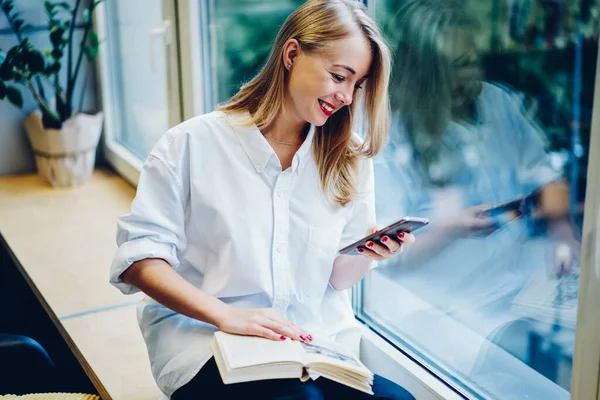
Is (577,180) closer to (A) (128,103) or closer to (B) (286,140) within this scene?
(B) (286,140)

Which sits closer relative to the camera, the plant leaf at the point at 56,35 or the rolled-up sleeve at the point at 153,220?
the rolled-up sleeve at the point at 153,220

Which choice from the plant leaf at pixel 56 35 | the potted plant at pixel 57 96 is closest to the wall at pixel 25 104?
the potted plant at pixel 57 96

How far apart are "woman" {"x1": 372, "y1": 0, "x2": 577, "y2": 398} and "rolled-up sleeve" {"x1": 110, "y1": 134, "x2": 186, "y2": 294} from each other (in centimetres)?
53

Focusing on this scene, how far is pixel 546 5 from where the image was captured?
1.20 meters

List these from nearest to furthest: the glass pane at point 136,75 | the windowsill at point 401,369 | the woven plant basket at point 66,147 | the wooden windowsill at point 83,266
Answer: the windowsill at point 401,369
the wooden windowsill at point 83,266
the glass pane at point 136,75
the woven plant basket at point 66,147

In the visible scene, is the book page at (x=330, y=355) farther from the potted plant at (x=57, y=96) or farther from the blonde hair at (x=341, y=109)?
the potted plant at (x=57, y=96)

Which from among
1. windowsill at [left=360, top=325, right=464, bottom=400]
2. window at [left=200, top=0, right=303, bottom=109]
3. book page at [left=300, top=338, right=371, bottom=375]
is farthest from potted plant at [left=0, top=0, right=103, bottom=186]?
book page at [left=300, top=338, right=371, bottom=375]

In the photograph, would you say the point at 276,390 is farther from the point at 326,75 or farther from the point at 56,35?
the point at 56,35

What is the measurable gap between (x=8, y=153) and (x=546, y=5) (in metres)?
2.40

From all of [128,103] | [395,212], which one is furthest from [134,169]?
[395,212]

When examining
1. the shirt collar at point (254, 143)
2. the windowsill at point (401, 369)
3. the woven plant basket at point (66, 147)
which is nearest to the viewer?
the shirt collar at point (254, 143)

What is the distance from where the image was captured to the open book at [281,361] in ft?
3.94

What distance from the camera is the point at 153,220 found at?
4.50 feet

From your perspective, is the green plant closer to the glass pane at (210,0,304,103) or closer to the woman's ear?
the glass pane at (210,0,304,103)
